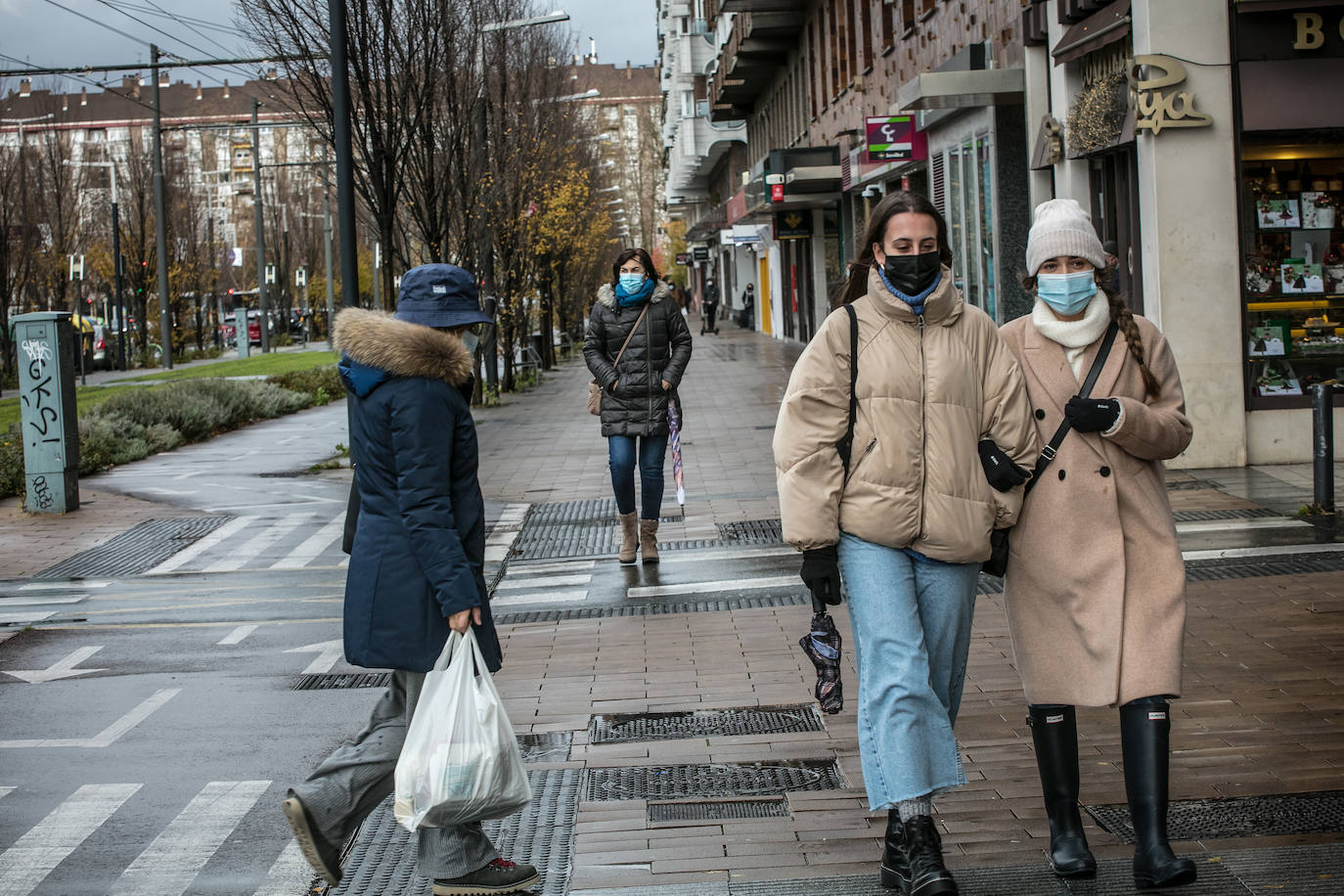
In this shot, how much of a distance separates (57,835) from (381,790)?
1.35 meters

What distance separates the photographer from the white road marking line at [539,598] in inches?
369

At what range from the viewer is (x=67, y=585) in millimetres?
10844

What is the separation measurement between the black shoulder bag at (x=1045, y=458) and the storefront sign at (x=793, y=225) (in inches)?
1346

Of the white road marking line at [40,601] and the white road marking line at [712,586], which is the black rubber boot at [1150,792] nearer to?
the white road marking line at [712,586]

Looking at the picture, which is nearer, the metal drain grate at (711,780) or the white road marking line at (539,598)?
the metal drain grate at (711,780)

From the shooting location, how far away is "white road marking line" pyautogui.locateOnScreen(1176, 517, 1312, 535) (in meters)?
10.2

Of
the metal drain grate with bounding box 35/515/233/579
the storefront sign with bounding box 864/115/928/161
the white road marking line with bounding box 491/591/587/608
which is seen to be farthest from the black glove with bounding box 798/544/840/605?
the storefront sign with bounding box 864/115/928/161

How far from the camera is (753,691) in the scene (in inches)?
271

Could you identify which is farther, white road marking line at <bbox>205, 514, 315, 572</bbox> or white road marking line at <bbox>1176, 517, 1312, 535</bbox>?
white road marking line at <bbox>205, 514, 315, 572</bbox>

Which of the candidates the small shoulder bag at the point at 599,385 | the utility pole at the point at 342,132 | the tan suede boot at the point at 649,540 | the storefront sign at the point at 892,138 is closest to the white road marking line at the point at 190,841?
the small shoulder bag at the point at 599,385

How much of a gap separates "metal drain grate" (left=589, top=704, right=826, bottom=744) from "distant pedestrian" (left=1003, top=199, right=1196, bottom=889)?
187 cm

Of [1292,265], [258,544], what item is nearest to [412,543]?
[258,544]

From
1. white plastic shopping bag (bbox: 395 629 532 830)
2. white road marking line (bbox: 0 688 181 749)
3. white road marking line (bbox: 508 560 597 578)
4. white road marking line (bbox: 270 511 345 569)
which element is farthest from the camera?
white road marking line (bbox: 270 511 345 569)

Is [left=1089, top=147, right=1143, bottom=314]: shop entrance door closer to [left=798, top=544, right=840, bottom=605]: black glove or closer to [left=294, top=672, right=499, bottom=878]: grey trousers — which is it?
[left=798, top=544, right=840, bottom=605]: black glove
